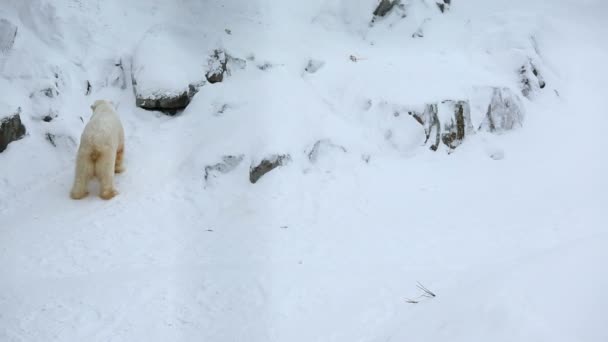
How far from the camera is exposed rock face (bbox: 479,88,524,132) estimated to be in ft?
26.7

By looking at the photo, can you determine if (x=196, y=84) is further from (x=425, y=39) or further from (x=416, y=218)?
(x=425, y=39)

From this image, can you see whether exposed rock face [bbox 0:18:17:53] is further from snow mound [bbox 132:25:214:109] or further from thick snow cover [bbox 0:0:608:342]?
snow mound [bbox 132:25:214:109]

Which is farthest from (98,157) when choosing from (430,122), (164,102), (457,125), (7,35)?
(457,125)

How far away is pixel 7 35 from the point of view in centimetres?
730

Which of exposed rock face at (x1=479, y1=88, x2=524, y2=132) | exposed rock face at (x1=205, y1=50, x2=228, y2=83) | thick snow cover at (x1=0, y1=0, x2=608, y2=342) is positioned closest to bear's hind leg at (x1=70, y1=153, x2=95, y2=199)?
thick snow cover at (x1=0, y1=0, x2=608, y2=342)

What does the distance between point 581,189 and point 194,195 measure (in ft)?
A: 20.3

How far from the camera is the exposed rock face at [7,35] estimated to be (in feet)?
23.7

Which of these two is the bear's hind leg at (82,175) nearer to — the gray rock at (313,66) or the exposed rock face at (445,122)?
the gray rock at (313,66)

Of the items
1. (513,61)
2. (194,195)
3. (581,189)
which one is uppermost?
(513,61)

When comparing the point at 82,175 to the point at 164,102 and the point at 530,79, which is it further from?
the point at 530,79

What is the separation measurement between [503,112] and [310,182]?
4.32m

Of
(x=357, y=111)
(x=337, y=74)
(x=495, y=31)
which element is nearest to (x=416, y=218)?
(x=357, y=111)

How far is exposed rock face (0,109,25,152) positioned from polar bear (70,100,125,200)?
4.81 feet

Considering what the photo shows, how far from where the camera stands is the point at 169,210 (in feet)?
19.1
